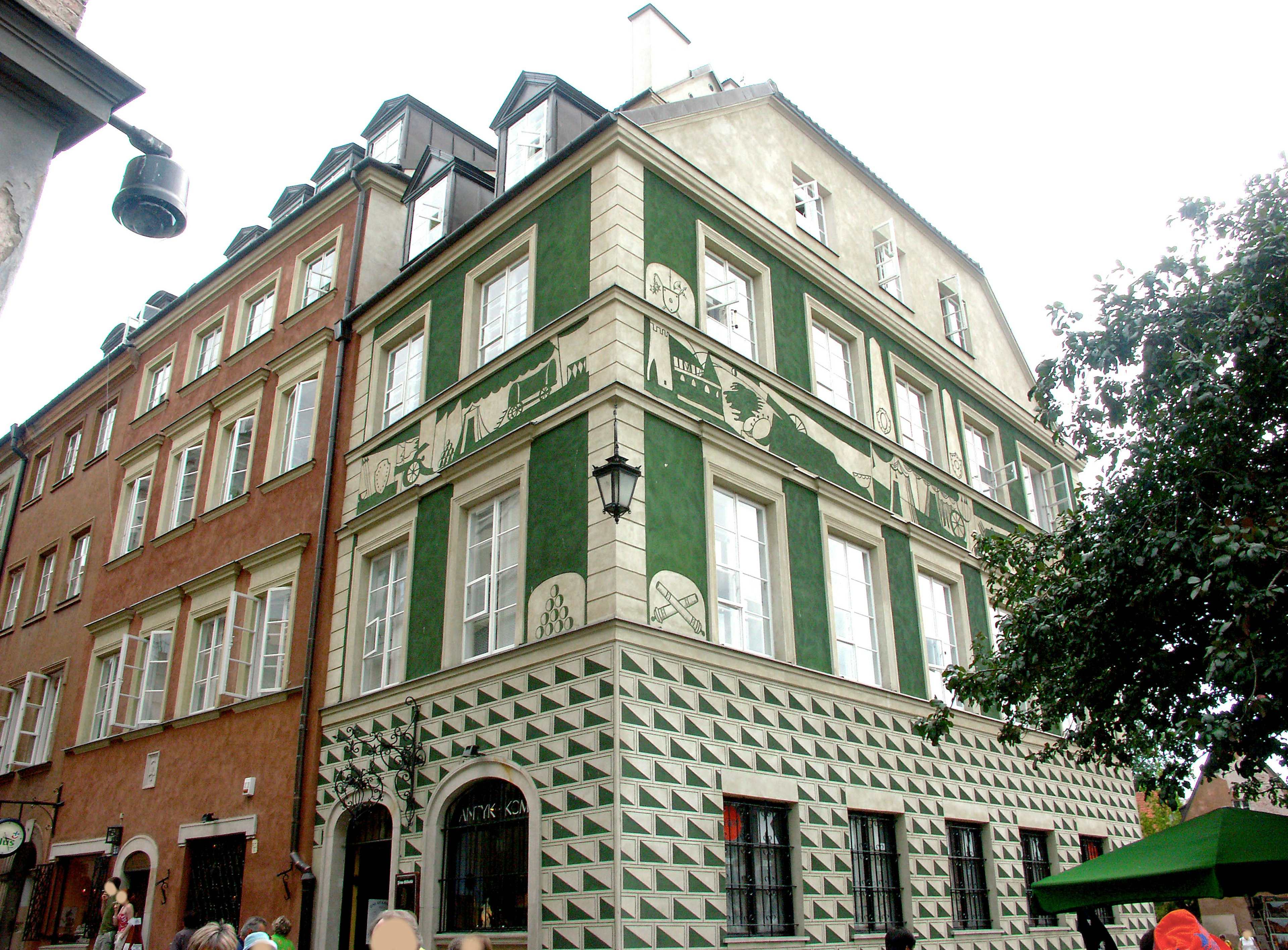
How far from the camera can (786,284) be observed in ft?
46.3

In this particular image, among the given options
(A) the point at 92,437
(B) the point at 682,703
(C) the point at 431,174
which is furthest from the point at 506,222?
(A) the point at 92,437

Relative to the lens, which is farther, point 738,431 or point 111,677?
point 111,677

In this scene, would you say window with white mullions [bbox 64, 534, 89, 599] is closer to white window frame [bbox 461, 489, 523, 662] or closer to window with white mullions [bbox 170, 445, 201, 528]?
window with white mullions [bbox 170, 445, 201, 528]

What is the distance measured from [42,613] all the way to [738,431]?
17.2 m

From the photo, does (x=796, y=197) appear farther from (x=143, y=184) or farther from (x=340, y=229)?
(x=143, y=184)

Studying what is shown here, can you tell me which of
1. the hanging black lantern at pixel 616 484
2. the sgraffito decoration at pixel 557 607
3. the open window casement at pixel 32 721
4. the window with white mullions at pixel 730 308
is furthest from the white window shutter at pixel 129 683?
the window with white mullions at pixel 730 308

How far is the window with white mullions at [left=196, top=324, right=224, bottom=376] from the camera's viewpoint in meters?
19.3

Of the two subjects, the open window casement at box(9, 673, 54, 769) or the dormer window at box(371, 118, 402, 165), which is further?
the open window casement at box(9, 673, 54, 769)

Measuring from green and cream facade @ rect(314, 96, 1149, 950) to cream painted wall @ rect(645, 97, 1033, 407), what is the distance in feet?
0.27

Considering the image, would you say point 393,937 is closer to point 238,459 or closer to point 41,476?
point 238,459

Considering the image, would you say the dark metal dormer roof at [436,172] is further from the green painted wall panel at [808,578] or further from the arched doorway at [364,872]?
the arched doorway at [364,872]

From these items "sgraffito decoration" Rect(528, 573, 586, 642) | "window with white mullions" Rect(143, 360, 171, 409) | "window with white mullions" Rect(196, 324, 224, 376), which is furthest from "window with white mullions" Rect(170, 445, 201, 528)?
"sgraffito decoration" Rect(528, 573, 586, 642)

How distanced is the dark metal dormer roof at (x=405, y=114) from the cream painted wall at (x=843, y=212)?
7.49 metres

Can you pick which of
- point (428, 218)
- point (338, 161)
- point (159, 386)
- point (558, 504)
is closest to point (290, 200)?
point (338, 161)
